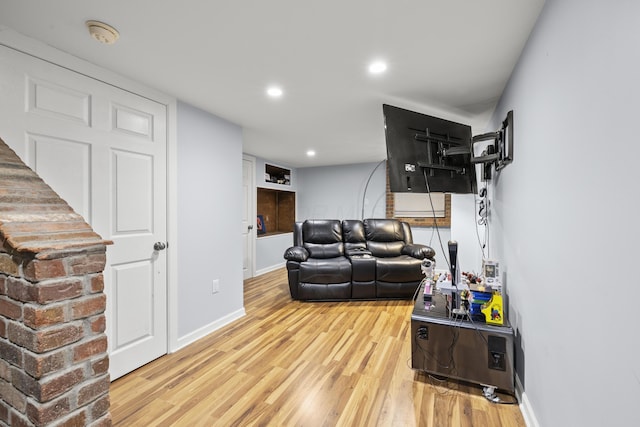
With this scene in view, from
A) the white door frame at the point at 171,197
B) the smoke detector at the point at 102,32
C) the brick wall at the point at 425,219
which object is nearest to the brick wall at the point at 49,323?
the smoke detector at the point at 102,32

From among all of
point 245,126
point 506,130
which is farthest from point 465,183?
point 245,126

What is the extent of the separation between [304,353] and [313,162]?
380 centimetres

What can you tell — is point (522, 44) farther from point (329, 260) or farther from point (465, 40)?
point (329, 260)

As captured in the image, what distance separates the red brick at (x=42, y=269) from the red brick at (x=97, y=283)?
0.33 ft

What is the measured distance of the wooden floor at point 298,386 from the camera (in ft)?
5.05

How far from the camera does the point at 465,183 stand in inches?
85.7

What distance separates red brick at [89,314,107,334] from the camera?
1.01 metres

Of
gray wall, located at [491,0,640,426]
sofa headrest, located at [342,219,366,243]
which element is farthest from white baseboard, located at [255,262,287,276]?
gray wall, located at [491,0,640,426]

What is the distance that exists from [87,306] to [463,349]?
6.60 feet

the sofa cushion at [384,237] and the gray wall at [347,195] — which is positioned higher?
the gray wall at [347,195]

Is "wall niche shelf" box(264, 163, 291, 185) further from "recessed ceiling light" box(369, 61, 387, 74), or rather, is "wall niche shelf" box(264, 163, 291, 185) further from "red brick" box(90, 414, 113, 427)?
"red brick" box(90, 414, 113, 427)

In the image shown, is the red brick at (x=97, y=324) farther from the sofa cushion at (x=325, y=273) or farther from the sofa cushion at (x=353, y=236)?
the sofa cushion at (x=353, y=236)

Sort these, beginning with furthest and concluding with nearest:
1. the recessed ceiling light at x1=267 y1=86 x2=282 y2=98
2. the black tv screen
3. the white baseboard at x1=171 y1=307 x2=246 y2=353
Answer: the white baseboard at x1=171 y1=307 x2=246 y2=353 < the recessed ceiling light at x1=267 y1=86 x2=282 y2=98 < the black tv screen

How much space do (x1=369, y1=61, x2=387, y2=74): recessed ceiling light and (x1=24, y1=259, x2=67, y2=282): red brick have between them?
1870 mm
